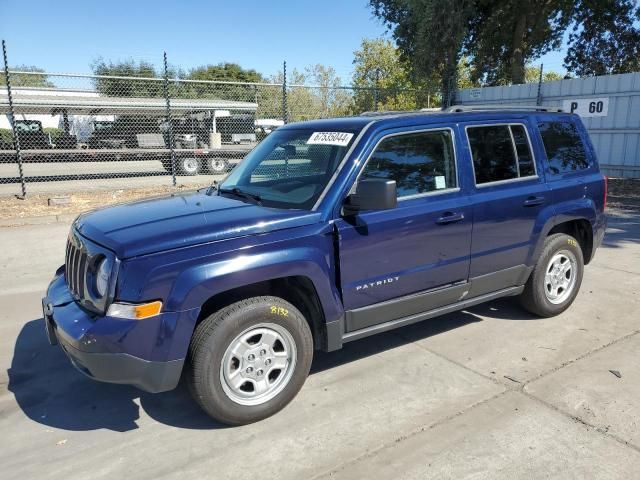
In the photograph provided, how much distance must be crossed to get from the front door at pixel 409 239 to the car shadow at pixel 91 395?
68 centimetres

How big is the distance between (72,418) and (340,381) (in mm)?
1813

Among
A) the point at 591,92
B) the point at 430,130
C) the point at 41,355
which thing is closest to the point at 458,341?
the point at 430,130

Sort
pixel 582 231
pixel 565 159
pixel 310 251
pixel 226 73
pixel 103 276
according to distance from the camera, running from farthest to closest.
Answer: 1. pixel 226 73
2. pixel 582 231
3. pixel 565 159
4. pixel 310 251
5. pixel 103 276

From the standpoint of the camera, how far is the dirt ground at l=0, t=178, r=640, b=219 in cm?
974

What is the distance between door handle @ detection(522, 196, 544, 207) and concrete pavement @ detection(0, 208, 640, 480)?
3.75ft

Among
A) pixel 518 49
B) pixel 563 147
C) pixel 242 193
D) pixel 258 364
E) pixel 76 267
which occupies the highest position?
pixel 518 49

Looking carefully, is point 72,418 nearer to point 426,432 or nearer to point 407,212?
point 426,432

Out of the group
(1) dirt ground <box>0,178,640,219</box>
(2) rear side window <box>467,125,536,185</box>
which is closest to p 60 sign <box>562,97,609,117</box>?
(1) dirt ground <box>0,178,640,219</box>

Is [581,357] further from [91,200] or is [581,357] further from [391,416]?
[91,200]

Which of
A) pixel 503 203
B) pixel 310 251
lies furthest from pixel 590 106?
pixel 310 251

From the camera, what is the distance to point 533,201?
440cm

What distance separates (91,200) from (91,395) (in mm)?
8113

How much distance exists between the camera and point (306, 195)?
11.5ft

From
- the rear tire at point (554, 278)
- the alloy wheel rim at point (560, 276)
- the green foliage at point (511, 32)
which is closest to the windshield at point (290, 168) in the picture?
the rear tire at point (554, 278)
